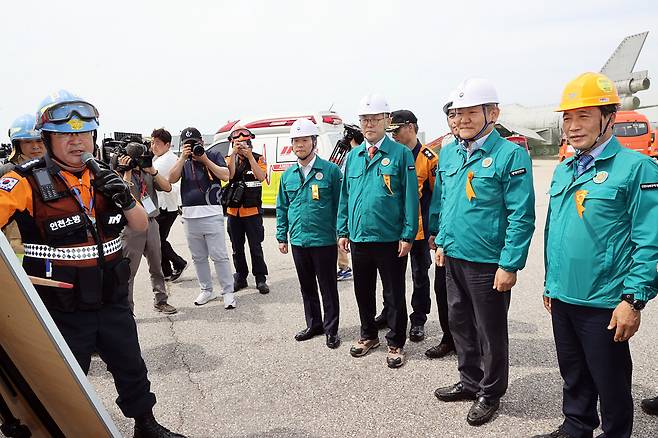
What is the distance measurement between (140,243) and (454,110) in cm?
346

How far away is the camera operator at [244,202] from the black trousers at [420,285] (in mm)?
2246

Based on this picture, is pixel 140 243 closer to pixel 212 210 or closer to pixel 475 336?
pixel 212 210

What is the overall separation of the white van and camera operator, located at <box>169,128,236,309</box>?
5.25 metres

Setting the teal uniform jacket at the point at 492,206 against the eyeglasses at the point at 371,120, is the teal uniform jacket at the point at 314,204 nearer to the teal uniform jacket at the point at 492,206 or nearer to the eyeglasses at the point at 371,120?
the eyeglasses at the point at 371,120

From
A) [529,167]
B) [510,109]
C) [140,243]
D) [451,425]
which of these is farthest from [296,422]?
[510,109]

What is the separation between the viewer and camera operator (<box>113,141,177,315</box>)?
4551 mm

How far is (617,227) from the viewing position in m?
2.30

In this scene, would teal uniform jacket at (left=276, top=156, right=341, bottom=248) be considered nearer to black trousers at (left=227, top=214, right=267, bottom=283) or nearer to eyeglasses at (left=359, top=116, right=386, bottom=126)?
eyeglasses at (left=359, top=116, right=386, bottom=126)

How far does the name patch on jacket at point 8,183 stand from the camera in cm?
232

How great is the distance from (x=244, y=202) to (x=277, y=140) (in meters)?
5.50

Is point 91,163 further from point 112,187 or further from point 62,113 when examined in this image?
point 62,113

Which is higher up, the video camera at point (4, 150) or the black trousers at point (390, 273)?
the video camera at point (4, 150)

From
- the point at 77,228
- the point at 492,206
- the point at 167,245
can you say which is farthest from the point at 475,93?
the point at 167,245

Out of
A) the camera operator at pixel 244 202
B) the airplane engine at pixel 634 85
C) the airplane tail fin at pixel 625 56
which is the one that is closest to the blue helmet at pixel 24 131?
the camera operator at pixel 244 202
